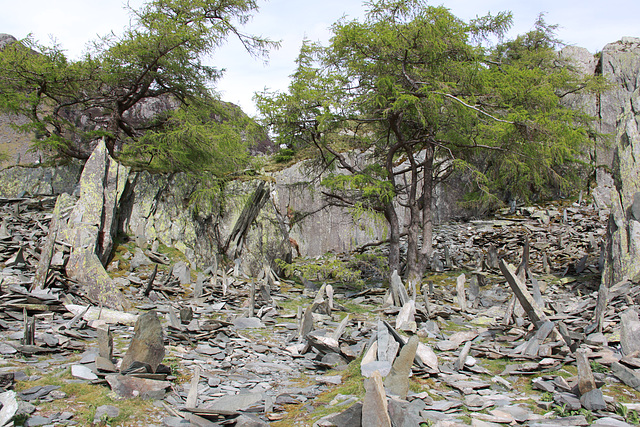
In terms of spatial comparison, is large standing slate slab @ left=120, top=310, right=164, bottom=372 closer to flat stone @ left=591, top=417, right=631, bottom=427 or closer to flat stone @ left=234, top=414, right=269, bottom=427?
flat stone @ left=234, top=414, right=269, bottom=427

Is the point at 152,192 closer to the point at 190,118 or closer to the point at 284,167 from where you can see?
the point at 190,118

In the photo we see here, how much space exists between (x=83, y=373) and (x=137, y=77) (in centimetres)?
986

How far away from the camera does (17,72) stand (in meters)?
10.4

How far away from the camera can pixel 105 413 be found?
333 centimetres

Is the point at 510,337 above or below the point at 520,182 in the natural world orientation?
below

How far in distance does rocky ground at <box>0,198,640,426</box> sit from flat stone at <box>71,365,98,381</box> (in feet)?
0.06

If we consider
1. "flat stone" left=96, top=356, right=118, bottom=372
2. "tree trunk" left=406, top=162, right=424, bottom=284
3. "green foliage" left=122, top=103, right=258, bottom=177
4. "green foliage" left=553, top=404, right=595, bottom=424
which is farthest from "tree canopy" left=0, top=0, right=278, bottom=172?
"green foliage" left=553, top=404, right=595, bottom=424

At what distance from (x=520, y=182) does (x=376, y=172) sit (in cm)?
882

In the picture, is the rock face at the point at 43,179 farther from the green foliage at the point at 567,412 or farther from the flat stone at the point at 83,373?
the green foliage at the point at 567,412

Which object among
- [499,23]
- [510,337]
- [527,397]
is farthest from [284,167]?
[527,397]

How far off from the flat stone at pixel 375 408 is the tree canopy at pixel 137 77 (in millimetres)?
9512

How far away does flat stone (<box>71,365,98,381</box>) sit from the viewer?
3.91m

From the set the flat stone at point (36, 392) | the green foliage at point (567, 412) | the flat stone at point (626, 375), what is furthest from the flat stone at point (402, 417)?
the flat stone at point (36, 392)

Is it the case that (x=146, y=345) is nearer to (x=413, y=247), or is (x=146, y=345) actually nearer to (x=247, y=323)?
(x=247, y=323)
